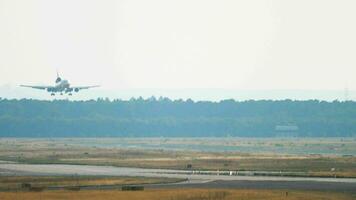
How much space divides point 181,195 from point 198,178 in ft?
84.5

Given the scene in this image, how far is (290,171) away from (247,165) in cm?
1611

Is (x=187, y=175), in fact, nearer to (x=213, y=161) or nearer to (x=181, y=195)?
(x=181, y=195)

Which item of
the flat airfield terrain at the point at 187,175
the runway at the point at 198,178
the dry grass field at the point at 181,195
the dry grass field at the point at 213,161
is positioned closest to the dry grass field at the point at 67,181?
the flat airfield terrain at the point at 187,175

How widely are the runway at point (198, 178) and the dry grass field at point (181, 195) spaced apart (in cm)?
625

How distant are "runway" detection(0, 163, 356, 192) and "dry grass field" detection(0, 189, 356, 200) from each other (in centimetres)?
625

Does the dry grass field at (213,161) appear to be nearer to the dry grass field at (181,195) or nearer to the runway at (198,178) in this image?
the runway at (198,178)

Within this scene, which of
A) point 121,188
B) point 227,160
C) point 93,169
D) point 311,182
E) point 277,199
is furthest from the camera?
point 227,160

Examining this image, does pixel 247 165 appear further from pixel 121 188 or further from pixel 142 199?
pixel 142 199

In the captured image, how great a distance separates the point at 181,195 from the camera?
341 feet

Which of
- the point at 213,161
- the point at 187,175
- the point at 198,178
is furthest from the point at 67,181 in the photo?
the point at 213,161

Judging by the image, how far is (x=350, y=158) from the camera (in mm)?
179250

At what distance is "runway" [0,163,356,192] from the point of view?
11594cm

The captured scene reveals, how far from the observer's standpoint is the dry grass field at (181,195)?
10225 cm

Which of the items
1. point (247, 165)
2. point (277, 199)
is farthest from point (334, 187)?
point (247, 165)
